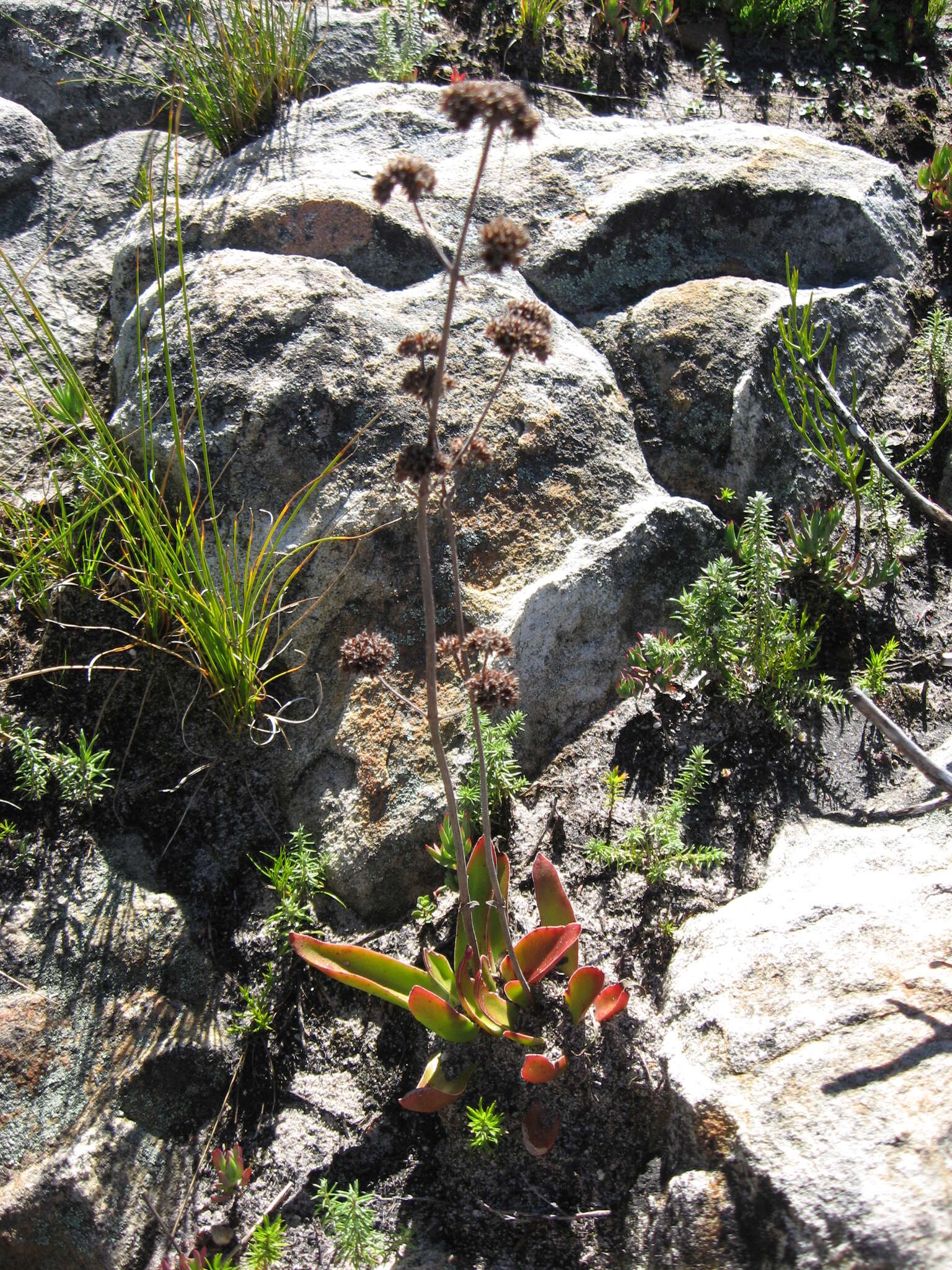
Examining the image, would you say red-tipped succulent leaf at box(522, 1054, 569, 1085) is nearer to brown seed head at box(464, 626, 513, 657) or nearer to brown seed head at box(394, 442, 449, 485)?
brown seed head at box(464, 626, 513, 657)

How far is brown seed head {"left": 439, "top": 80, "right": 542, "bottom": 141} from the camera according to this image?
1.65 metres

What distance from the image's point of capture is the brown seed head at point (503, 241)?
5.74ft

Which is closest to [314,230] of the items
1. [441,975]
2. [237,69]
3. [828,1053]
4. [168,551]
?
[237,69]

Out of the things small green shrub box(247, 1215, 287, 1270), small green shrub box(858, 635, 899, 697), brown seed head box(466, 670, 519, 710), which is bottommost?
small green shrub box(247, 1215, 287, 1270)

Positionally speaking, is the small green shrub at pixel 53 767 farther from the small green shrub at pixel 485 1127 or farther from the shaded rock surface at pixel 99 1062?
the small green shrub at pixel 485 1127

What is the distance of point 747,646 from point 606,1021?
1394mm

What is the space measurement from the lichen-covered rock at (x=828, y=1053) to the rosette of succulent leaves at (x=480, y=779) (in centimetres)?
32

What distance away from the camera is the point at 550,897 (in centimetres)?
264

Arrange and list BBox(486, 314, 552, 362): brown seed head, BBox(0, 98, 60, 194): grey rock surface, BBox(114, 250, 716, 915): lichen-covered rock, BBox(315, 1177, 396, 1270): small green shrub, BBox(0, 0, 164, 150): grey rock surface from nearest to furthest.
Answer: BBox(486, 314, 552, 362): brown seed head
BBox(315, 1177, 396, 1270): small green shrub
BBox(114, 250, 716, 915): lichen-covered rock
BBox(0, 98, 60, 194): grey rock surface
BBox(0, 0, 164, 150): grey rock surface

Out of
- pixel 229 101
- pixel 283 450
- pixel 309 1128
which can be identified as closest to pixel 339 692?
pixel 283 450

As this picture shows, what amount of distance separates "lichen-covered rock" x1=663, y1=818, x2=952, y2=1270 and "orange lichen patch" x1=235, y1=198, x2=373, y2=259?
121 inches

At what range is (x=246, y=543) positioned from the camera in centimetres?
323

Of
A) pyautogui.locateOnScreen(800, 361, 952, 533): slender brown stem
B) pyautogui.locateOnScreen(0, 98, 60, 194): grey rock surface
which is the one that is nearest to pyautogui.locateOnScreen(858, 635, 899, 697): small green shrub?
pyautogui.locateOnScreen(800, 361, 952, 533): slender brown stem

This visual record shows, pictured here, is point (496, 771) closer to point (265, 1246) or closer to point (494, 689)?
point (494, 689)
